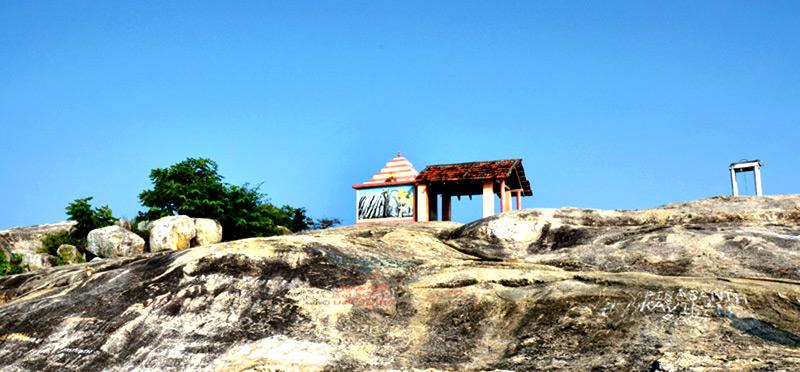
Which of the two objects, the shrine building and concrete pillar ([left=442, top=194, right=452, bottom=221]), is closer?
the shrine building

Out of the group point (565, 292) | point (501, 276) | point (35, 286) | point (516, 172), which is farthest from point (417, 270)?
point (516, 172)

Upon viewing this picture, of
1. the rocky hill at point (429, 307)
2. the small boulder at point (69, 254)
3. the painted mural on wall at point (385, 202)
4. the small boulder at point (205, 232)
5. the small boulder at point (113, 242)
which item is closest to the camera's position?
the rocky hill at point (429, 307)

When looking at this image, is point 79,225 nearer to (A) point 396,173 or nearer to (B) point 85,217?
(B) point 85,217

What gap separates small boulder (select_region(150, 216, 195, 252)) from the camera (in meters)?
31.3

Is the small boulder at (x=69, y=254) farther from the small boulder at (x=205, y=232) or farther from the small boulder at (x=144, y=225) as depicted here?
the small boulder at (x=205, y=232)

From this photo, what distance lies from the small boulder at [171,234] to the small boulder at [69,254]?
3033mm

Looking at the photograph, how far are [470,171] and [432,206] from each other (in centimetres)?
240

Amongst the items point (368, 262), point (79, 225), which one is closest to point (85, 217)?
point (79, 225)

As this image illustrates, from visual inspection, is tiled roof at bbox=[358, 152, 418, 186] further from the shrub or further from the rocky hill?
the rocky hill

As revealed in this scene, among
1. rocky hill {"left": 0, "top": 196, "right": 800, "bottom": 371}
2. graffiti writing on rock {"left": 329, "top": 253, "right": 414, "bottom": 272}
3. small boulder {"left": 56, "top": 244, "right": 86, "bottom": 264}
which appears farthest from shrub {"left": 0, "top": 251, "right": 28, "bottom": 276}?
graffiti writing on rock {"left": 329, "top": 253, "right": 414, "bottom": 272}

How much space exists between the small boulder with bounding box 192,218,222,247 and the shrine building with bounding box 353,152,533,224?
7.54m

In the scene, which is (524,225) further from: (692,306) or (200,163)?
(200,163)

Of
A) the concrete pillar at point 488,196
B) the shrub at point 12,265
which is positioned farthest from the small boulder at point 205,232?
the concrete pillar at point 488,196

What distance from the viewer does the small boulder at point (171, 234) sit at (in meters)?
31.3
